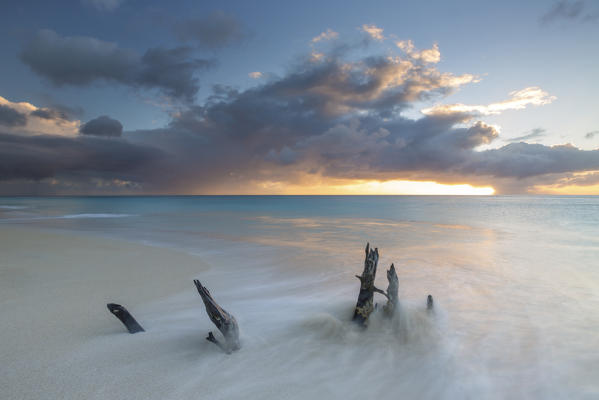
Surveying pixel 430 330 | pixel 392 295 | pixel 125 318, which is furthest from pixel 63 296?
pixel 430 330

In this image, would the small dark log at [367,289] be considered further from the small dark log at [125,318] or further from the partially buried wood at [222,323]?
the small dark log at [125,318]

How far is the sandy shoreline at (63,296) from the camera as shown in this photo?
4.43 metres

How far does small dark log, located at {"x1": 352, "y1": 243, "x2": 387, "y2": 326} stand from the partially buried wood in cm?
252

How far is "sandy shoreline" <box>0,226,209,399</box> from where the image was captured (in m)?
4.43

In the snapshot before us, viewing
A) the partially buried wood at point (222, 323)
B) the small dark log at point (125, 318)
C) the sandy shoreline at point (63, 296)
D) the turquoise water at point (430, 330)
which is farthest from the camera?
the small dark log at point (125, 318)

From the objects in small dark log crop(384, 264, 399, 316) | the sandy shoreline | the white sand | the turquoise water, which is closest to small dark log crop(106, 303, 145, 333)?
the white sand

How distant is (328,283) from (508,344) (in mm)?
5434

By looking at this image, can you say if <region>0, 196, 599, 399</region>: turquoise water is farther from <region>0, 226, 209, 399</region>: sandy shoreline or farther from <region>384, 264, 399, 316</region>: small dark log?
<region>0, 226, 209, 399</region>: sandy shoreline

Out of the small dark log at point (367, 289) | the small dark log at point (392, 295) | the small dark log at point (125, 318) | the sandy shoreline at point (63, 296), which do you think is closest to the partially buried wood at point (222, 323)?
the small dark log at point (125, 318)

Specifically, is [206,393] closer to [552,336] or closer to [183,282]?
[183,282]

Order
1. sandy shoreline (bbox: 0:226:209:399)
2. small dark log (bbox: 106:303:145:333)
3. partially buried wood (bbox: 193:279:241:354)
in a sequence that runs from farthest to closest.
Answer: small dark log (bbox: 106:303:145:333) < partially buried wood (bbox: 193:279:241:354) < sandy shoreline (bbox: 0:226:209:399)

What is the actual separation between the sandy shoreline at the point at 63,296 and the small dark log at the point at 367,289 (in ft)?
15.2

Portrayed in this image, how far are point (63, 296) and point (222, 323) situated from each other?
5.89m

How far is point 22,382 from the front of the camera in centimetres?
411
